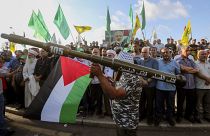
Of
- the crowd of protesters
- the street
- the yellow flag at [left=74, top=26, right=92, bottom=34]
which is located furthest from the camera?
the yellow flag at [left=74, top=26, right=92, bottom=34]

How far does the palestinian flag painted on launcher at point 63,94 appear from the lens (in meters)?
4.71

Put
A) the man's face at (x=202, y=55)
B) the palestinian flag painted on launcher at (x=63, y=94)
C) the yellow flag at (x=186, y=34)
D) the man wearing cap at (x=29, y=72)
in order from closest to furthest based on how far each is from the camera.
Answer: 1. the palestinian flag painted on launcher at (x=63, y=94)
2. the man's face at (x=202, y=55)
3. the man wearing cap at (x=29, y=72)
4. the yellow flag at (x=186, y=34)

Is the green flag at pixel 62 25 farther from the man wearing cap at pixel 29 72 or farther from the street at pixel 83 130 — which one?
the street at pixel 83 130

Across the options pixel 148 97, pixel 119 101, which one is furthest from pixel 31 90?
pixel 119 101

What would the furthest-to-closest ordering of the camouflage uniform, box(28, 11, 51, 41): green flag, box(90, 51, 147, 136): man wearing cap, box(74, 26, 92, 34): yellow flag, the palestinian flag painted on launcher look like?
box(74, 26, 92, 34): yellow flag < box(28, 11, 51, 41): green flag < the palestinian flag painted on launcher < the camouflage uniform < box(90, 51, 147, 136): man wearing cap

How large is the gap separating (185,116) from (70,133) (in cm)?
371

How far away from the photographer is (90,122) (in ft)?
27.7

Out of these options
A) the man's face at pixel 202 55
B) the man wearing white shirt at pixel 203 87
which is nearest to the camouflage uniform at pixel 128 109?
the man wearing white shirt at pixel 203 87

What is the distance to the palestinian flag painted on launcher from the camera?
4.71 m

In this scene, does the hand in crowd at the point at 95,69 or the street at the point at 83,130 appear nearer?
the hand in crowd at the point at 95,69

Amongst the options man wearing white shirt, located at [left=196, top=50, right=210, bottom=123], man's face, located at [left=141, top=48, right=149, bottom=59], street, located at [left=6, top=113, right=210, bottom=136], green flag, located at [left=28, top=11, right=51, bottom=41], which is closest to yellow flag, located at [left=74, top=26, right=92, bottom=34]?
green flag, located at [left=28, top=11, right=51, bottom=41]

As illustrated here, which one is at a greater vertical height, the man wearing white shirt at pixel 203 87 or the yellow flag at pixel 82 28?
the yellow flag at pixel 82 28

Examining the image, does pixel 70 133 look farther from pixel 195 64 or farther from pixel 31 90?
pixel 195 64

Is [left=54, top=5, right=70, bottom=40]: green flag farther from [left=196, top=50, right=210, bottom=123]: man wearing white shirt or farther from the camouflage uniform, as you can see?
the camouflage uniform
